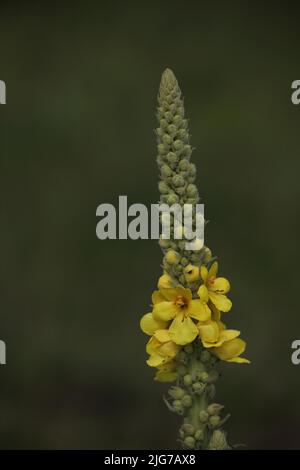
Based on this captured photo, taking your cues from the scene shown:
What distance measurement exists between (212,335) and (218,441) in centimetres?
25

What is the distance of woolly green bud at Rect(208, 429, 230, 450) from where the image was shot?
2.43 m

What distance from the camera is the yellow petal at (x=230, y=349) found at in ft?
8.16

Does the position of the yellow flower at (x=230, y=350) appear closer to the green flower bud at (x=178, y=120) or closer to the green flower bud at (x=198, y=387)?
the green flower bud at (x=198, y=387)

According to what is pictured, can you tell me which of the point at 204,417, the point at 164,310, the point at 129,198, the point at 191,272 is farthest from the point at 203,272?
the point at 129,198

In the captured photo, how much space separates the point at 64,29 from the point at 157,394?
5.66 metres

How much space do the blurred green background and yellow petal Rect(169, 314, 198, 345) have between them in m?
3.65

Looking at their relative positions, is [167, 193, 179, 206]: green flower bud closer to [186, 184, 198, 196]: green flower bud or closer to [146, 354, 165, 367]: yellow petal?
[186, 184, 198, 196]: green flower bud

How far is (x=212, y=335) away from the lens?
7.94 ft

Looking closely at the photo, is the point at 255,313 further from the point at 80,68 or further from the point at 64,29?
the point at 64,29

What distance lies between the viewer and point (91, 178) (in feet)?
29.5

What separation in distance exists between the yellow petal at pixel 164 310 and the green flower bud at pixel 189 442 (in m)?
0.29

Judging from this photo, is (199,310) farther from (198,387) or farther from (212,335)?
(198,387)

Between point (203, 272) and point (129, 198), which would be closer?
point (203, 272)

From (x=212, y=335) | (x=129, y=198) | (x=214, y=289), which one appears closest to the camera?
(x=212, y=335)
